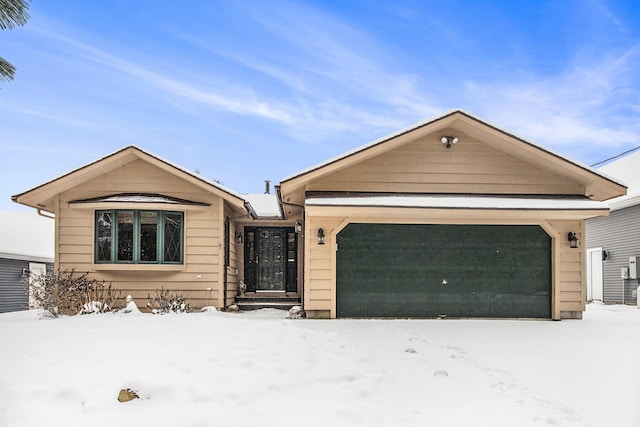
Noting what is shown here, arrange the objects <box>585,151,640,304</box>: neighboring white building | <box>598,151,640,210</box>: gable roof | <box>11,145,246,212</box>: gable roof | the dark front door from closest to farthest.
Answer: <box>11,145,246,212</box>: gable roof → the dark front door → <box>598,151,640,210</box>: gable roof → <box>585,151,640,304</box>: neighboring white building

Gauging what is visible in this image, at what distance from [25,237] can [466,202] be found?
52.6 feet

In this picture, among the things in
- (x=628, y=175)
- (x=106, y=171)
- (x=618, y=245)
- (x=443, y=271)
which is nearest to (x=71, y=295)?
(x=106, y=171)

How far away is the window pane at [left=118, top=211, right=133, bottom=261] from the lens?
1012 centimetres

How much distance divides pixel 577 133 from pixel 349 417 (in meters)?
25.1

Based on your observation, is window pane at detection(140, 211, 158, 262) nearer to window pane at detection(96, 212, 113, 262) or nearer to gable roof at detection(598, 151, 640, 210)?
window pane at detection(96, 212, 113, 262)

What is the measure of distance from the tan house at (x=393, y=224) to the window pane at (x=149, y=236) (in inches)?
0.9

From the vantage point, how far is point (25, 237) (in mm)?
17188

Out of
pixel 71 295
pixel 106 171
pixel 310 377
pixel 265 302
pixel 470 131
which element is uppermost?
pixel 470 131

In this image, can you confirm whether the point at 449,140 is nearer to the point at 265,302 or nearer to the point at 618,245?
the point at 265,302

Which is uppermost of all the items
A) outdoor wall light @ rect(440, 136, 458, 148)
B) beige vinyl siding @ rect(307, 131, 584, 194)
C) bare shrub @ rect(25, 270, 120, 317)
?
outdoor wall light @ rect(440, 136, 458, 148)

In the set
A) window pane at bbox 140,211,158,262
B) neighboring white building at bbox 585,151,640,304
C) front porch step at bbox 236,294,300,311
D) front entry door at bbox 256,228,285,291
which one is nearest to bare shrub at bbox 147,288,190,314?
window pane at bbox 140,211,158,262

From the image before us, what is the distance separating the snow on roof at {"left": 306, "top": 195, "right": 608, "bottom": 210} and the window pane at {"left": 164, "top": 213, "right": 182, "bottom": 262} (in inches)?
132

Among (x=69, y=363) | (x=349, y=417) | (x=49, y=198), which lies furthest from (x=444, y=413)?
(x=49, y=198)

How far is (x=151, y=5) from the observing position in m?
11.4
